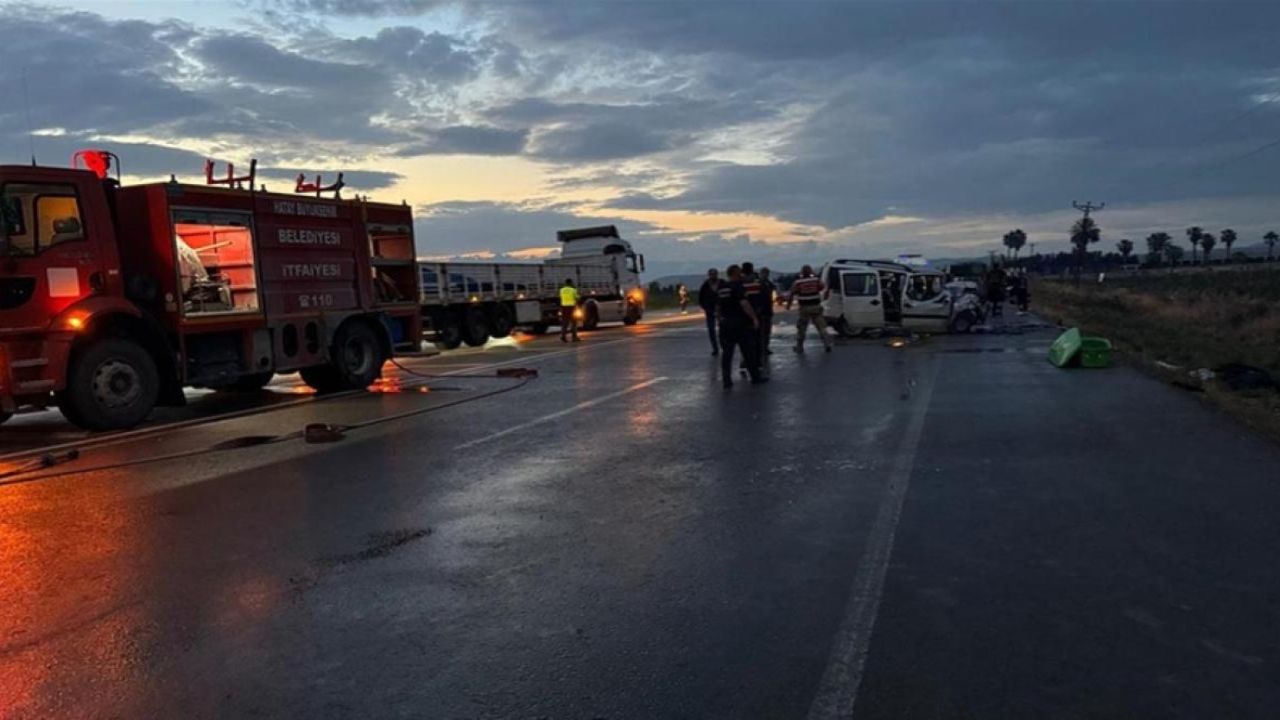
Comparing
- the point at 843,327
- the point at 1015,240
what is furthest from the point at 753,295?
the point at 1015,240

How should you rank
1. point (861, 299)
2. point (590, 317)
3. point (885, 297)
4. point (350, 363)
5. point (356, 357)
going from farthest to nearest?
1. point (590, 317)
2. point (885, 297)
3. point (861, 299)
4. point (356, 357)
5. point (350, 363)

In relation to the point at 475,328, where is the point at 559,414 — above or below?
below

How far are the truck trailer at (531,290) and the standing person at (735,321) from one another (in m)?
10.7

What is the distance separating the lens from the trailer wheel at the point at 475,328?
25.1m

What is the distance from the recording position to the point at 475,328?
996 inches

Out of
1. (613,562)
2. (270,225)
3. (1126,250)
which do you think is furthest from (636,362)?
(1126,250)

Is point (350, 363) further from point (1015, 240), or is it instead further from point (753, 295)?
point (1015, 240)

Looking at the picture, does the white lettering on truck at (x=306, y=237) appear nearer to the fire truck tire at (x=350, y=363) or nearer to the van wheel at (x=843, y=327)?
the fire truck tire at (x=350, y=363)

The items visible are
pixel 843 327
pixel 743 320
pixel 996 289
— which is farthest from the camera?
pixel 996 289

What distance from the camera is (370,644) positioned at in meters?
4.23

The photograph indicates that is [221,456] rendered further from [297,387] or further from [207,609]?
[297,387]

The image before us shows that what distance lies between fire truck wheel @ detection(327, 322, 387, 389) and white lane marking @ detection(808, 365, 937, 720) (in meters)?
9.62

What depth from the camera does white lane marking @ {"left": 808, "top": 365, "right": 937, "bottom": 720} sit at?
11.7 ft

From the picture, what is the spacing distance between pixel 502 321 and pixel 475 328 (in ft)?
5.08
